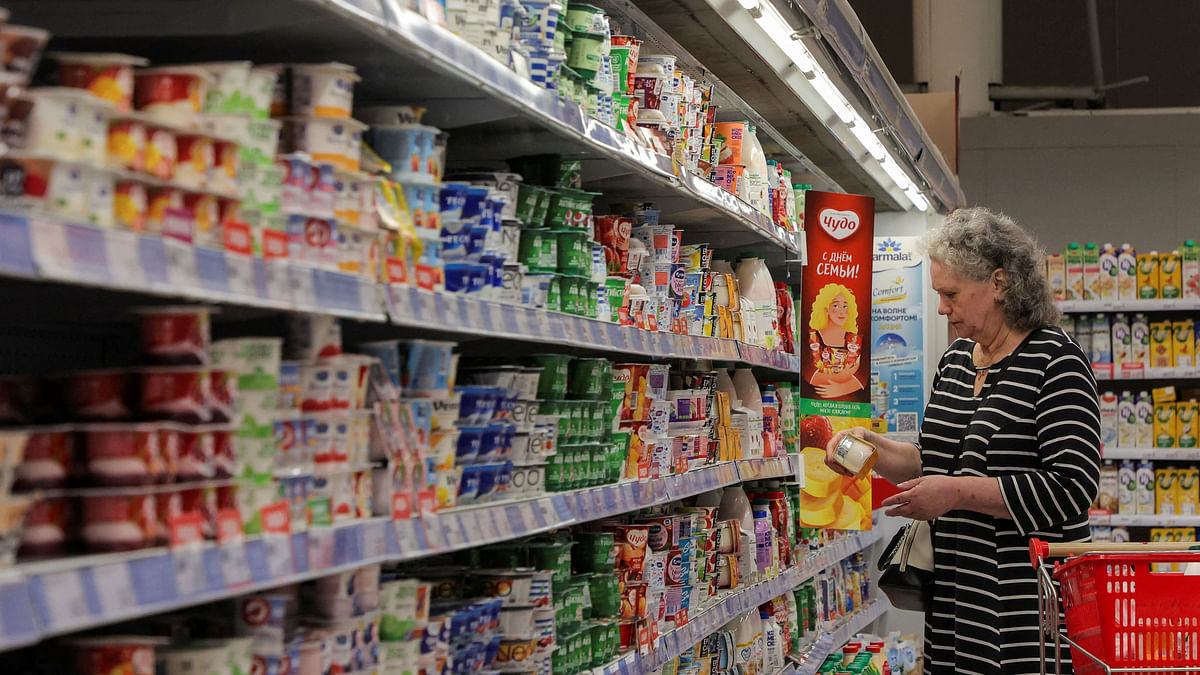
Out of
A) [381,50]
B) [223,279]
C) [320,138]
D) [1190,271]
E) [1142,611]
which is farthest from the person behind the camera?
[1190,271]

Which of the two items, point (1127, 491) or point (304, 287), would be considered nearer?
point (304, 287)

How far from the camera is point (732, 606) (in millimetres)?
3752

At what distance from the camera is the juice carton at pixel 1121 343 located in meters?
7.74

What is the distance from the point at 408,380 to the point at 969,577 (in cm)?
198

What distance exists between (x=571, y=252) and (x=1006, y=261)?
1458mm

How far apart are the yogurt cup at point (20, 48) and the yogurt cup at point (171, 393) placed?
34cm

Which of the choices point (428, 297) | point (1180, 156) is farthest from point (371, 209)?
point (1180, 156)

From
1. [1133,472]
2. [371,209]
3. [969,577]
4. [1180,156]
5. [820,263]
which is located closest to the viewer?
[371,209]

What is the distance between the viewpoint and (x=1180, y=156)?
9.89 meters

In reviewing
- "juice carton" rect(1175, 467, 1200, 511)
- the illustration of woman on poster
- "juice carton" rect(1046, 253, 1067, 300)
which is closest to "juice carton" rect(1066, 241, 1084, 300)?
"juice carton" rect(1046, 253, 1067, 300)

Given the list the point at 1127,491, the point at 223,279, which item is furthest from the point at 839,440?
the point at 1127,491

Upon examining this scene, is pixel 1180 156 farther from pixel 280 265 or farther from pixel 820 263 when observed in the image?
pixel 280 265

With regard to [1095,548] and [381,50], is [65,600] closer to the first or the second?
[381,50]

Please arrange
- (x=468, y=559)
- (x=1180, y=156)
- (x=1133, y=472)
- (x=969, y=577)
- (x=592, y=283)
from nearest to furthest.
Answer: (x=468, y=559)
(x=592, y=283)
(x=969, y=577)
(x=1133, y=472)
(x=1180, y=156)
